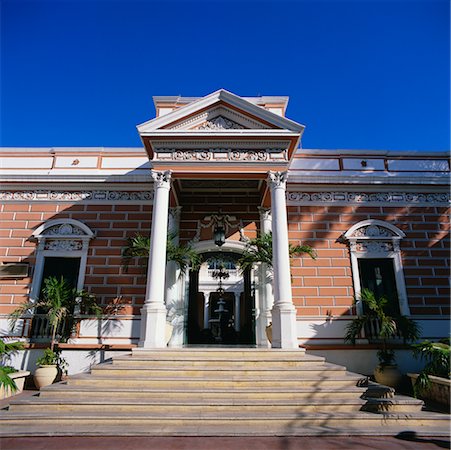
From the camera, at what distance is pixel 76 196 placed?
431 inches

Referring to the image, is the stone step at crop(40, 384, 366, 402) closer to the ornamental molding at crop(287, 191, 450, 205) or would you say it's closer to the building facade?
the building facade

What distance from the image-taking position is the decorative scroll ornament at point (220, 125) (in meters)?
9.47

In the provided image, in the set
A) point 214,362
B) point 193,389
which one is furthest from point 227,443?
point 214,362

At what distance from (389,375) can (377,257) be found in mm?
Result: 3577

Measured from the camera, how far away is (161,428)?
4582 mm

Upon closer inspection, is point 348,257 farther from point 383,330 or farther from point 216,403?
point 216,403

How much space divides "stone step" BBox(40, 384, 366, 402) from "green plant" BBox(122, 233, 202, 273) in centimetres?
432

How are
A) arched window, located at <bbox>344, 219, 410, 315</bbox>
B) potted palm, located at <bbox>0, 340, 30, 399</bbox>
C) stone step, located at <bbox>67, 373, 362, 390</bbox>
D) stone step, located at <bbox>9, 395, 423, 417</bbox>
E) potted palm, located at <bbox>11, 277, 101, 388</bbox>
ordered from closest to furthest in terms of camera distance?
stone step, located at <bbox>9, 395, 423, 417</bbox> < stone step, located at <bbox>67, 373, 362, 390</bbox> < potted palm, located at <bbox>0, 340, 30, 399</bbox> < potted palm, located at <bbox>11, 277, 101, 388</bbox> < arched window, located at <bbox>344, 219, 410, 315</bbox>

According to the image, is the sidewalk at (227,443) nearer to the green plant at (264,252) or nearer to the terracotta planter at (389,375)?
the terracotta planter at (389,375)

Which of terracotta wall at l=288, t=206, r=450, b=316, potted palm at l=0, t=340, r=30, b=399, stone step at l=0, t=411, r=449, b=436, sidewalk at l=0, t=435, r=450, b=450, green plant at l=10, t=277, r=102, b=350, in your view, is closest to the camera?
sidewalk at l=0, t=435, r=450, b=450

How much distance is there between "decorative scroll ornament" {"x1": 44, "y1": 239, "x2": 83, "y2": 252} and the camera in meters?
10.4

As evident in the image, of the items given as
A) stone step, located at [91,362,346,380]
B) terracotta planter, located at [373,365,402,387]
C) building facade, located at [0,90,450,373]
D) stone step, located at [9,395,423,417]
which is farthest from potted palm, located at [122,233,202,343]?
terracotta planter, located at [373,365,402,387]

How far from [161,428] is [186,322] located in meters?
5.60

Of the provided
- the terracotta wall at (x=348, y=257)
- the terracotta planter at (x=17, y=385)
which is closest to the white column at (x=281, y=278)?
the terracotta wall at (x=348, y=257)
